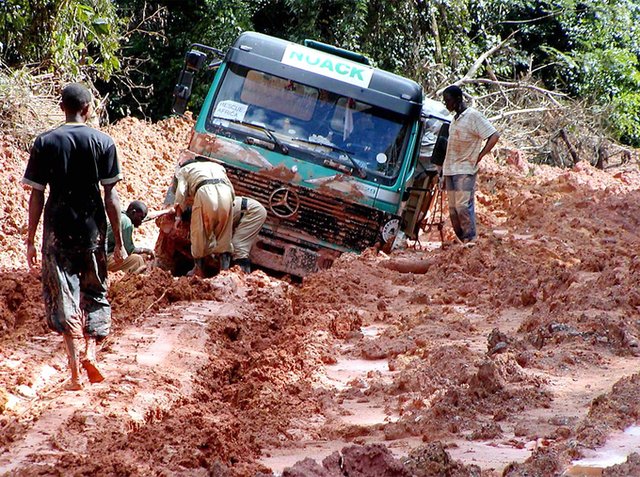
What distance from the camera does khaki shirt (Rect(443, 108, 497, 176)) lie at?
36.2 feet

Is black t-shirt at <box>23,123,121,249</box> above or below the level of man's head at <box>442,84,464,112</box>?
below

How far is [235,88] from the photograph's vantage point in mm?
10445

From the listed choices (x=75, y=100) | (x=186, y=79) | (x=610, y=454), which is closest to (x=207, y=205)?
(x=186, y=79)

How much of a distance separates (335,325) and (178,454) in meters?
3.78

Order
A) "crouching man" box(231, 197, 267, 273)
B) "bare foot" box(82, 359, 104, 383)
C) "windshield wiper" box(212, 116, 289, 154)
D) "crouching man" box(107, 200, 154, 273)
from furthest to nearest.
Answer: "windshield wiper" box(212, 116, 289, 154) → "crouching man" box(231, 197, 267, 273) → "crouching man" box(107, 200, 154, 273) → "bare foot" box(82, 359, 104, 383)

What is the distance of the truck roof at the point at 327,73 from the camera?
34.2 feet

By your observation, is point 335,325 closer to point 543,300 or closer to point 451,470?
Result: point 543,300

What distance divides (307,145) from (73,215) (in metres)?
4.62

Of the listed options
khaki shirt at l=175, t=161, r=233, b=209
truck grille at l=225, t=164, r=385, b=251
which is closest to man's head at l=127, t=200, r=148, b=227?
khaki shirt at l=175, t=161, r=233, b=209

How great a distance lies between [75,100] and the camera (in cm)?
588

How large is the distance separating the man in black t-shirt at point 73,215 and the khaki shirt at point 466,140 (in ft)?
19.0

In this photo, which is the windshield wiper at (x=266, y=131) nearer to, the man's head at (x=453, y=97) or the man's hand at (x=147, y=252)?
the man's hand at (x=147, y=252)

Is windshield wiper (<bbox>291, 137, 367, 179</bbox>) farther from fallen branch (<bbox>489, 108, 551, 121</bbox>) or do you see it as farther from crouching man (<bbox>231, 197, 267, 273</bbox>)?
fallen branch (<bbox>489, 108, 551, 121</bbox>)

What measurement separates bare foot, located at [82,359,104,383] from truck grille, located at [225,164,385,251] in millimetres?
4624
